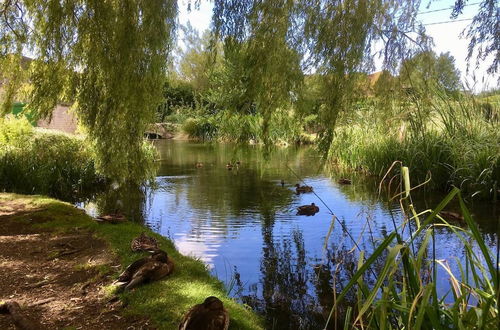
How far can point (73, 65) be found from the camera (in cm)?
535

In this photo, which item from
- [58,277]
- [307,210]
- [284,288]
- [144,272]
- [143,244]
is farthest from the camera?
[307,210]

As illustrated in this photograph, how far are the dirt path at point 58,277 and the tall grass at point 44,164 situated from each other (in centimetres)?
288

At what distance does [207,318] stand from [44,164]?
7.07m

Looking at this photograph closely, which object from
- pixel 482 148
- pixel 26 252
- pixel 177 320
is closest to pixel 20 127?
pixel 26 252

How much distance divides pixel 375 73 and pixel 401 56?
0.40 m

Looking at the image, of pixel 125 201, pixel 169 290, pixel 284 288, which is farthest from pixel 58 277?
pixel 125 201

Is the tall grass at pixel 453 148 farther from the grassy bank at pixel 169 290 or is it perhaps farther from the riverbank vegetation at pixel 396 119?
the grassy bank at pixel 169 290

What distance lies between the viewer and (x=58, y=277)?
3730 mm

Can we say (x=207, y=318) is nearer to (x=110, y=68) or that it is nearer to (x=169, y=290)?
(x=169, y=290)

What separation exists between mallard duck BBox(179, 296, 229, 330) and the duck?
3.06 ft

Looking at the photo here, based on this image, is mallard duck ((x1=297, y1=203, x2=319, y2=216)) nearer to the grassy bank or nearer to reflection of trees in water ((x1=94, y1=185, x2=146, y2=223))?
reflection of trees in water ((x1=94, y1=185, x2=146, y2=223))

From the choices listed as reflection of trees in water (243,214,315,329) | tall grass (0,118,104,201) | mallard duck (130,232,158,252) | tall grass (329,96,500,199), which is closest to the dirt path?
mallard duck (130,232,158,252)

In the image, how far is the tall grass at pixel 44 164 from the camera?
26.5ft

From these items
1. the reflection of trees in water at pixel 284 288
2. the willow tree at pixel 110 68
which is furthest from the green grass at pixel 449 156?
the willow tree at pixel 110 68
